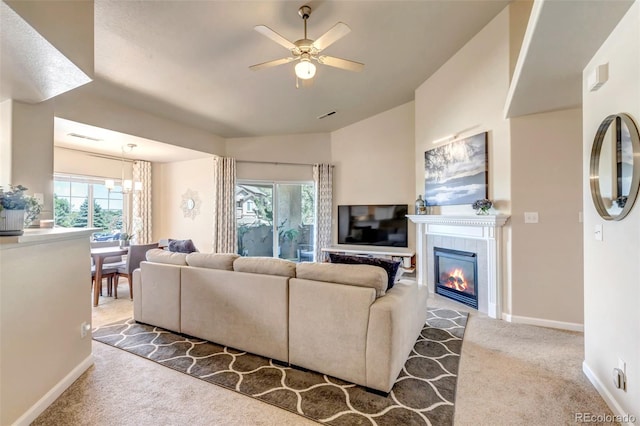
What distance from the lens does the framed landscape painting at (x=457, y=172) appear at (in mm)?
3750

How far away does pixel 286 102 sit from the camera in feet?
16.1

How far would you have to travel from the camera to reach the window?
5277 mm

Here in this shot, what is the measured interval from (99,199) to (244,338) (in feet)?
17.4

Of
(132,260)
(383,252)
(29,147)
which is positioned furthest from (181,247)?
(383,252)

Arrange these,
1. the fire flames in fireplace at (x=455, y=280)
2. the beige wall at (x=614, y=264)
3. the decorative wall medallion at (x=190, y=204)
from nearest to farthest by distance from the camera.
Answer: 1. the beige wall at (x=614, y=264)
2. the fire flames in fireplace at (x=455, y=280)
3. the decorative wall medallion at (x=190, y=204)

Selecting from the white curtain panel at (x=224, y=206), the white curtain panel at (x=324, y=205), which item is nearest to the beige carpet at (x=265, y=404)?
the white curtain panel at (x=224, y=206)

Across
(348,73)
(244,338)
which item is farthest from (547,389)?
(348,73)

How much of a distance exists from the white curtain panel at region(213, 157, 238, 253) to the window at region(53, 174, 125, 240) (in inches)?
79.6

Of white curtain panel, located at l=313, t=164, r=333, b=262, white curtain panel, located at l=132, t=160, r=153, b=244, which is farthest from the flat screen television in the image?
white curtain panel, located at l=132, t=160, r=153, b=244

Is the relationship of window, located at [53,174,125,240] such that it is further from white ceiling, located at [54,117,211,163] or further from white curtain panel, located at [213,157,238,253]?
white curtain panel, located at [213,157,238,253]

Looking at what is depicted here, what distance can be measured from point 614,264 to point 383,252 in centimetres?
394

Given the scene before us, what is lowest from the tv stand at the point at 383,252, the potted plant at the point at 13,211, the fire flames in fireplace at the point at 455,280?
the fire flames in fireplace at the point at 455,280

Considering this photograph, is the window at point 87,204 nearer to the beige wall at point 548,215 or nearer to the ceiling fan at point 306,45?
the ceiling fan at point 306,45

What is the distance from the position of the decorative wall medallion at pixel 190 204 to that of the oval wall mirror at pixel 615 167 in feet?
21.5
